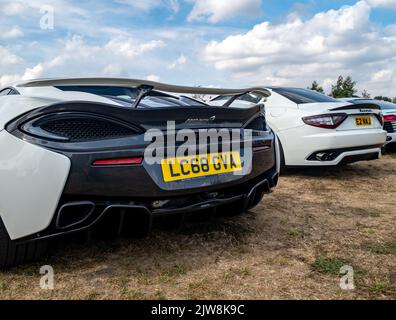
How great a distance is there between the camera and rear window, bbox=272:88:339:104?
4.92 meters

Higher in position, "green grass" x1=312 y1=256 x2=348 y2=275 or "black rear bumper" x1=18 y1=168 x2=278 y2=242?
"black rear bumper" x1=18 y1=168 x2=278 y2=242

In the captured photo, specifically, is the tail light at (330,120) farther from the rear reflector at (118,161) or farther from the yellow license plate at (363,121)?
the rear reflector at (118,161)

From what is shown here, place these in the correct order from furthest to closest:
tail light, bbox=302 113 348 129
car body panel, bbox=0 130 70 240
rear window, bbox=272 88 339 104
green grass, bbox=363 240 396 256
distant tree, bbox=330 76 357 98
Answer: distant tree, bbox=330 76 357 98
rear window, bbox=272 88 339 104
tail light, bbox=302 113 348 129
green grass, bbox=363 240 396 256
car body panel, bbox=0 130 70 240

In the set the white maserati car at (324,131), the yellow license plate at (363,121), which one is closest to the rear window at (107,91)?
the white maserati car at (324,131)

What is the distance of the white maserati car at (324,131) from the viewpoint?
4512 mm

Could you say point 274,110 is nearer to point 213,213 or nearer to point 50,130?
point 213,213

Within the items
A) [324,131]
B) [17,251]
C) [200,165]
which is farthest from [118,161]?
[324,131]

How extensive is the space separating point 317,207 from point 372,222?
54 centimetres

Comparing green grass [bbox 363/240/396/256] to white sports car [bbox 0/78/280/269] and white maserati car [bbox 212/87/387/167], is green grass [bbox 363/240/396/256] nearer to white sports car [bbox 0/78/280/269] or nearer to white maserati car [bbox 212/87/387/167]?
white sports car [bbox 0/78/280/269]

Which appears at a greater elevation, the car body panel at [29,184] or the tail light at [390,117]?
the tail light at [390,117]

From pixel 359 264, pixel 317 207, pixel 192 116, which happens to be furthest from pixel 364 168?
pixel 192 116

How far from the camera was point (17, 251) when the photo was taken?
79.7 inches

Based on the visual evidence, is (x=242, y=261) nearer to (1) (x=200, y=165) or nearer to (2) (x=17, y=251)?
(1) (x=200, y=165)

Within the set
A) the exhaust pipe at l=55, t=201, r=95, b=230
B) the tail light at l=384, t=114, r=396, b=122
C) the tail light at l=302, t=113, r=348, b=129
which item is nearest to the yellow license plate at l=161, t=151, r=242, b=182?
the exhaust pipe at l=55, t=201, r=95, b=230
